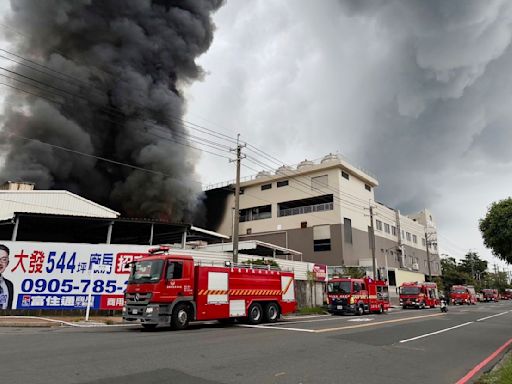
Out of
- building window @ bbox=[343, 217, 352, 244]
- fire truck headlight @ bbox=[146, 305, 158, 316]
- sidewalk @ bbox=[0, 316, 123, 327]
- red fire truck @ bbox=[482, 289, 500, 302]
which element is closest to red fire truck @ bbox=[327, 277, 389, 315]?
sidewalk @ bbox=[0, 316, 123, 327]

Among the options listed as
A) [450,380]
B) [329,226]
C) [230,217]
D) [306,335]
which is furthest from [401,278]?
[450,380]

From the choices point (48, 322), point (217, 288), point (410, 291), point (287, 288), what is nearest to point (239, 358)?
point (217, 288)

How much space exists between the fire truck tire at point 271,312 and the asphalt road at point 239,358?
4.75m

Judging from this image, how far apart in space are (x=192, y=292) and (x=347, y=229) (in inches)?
1353

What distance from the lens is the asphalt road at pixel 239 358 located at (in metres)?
5.86

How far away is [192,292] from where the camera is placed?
43.9 ft

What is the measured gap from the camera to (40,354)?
7387 mm

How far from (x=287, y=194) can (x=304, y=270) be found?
21.4 meters

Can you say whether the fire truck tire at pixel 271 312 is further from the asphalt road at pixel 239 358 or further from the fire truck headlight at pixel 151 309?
the fire truck headlight at pixel 151 309

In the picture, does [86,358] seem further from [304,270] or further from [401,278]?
[401,278]

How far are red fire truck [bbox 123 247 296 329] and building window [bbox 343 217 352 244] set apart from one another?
29333 mm

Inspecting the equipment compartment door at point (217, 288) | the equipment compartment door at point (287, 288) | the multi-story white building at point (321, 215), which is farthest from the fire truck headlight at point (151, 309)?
the multi-story white building at point (321, 215)

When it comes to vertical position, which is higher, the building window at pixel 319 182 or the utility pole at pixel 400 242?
the building window at pixel 319 182

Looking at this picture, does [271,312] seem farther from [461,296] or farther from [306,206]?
[461,296]
